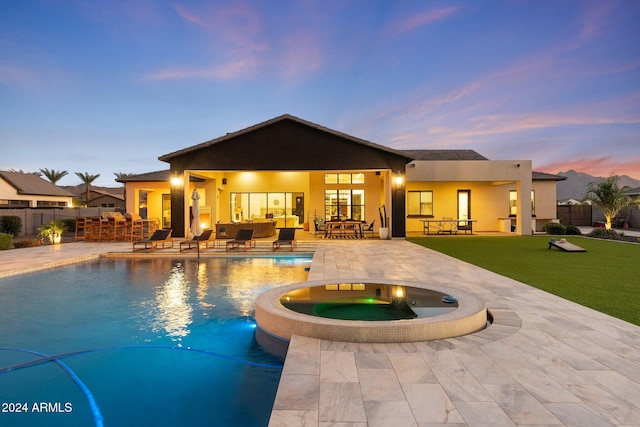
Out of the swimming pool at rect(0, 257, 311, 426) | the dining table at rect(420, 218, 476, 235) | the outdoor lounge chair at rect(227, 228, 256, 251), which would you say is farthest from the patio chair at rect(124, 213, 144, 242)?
the dining table at rect(420, 218, 476, 235)

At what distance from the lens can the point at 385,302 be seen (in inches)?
210

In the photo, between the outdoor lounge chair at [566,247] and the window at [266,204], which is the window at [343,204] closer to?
the window at [266,204]

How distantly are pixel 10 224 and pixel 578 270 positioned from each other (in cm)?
2531

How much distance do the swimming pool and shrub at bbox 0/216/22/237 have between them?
49.0 feet

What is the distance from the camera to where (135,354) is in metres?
4.30

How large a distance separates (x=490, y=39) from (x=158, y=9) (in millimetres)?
14928

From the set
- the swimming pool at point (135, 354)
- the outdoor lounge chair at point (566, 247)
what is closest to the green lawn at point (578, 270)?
the outdoor lounge chair at point (566, 247)

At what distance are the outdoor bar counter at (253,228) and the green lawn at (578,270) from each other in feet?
27.5

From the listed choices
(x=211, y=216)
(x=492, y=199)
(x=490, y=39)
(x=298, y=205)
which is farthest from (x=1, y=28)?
(x=492, y=199)

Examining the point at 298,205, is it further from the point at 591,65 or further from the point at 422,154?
the point at 591,65

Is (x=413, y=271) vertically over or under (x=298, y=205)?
under

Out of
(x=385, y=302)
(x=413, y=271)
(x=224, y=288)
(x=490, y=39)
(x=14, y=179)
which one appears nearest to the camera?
(x=385, y=302)

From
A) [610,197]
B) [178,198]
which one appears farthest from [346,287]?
[610,197]

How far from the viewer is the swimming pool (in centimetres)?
316
